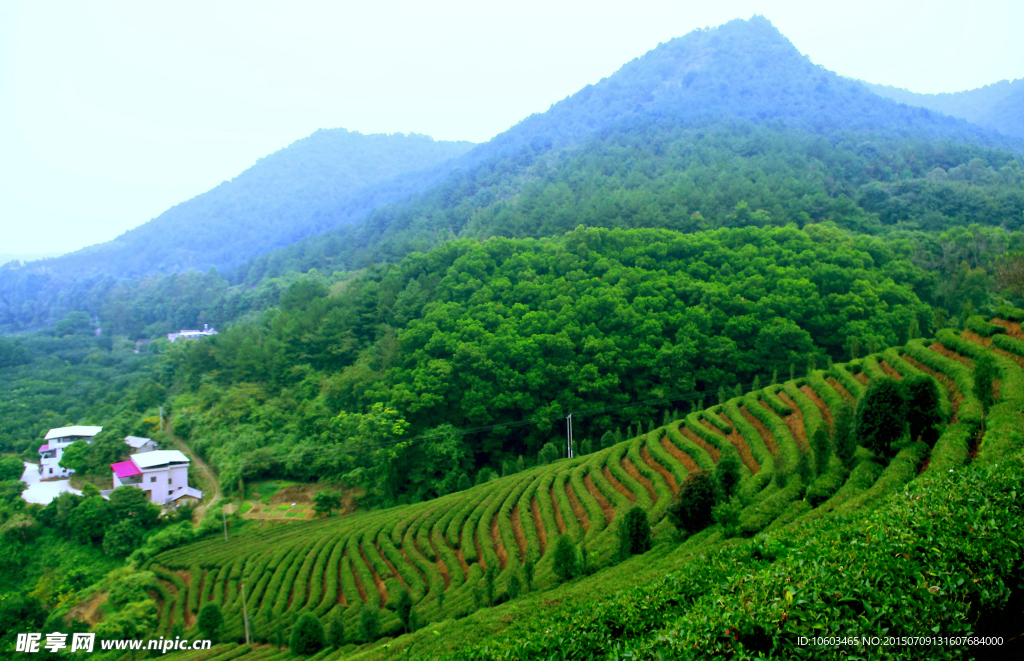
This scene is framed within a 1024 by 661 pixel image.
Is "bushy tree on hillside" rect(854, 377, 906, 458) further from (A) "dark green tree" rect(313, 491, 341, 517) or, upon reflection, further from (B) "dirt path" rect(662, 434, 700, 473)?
(A) "dark green tree" rect(313, 491, 341, 517)

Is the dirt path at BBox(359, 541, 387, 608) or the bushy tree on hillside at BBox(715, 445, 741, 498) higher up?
the bushy tree on hillside at BBox(715, 445, 741, 498)

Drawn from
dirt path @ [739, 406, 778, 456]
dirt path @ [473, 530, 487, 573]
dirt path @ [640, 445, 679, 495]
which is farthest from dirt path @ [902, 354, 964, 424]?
dirt path @ [473, 530, 487, 573]

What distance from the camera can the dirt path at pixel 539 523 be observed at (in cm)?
1814

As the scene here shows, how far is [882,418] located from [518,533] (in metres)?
11.2

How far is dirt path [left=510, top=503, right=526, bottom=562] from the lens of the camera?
18.1m

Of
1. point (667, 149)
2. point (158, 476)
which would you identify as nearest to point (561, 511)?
point (158, 476)

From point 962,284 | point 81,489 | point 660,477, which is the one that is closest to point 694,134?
point 962,284

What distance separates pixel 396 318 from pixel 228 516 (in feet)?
55.1

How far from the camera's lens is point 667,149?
70.4 m

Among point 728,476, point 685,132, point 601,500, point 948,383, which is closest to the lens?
point 728,476

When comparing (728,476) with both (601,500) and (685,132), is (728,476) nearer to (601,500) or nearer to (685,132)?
(601,500)

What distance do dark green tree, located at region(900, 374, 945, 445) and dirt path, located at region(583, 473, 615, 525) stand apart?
840cm

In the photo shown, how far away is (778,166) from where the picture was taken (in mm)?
60250

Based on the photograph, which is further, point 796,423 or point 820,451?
point 796,423
